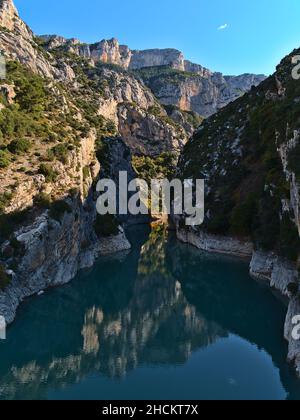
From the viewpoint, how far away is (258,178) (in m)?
56.3

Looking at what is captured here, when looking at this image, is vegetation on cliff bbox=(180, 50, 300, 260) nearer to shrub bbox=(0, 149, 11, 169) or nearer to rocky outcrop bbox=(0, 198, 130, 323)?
rocky outcrop bbox=(0, 198, 130, 323)

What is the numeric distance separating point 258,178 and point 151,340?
31.5 m

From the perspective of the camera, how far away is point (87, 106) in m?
87.3

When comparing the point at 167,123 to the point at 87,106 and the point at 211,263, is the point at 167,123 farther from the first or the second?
the point at 211,263

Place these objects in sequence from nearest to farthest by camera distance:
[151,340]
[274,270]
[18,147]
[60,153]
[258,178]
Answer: [151,340] < [274,270] < [18,147] < [60,153] < [258,178]

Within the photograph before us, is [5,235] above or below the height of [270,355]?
above

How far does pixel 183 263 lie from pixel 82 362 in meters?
30.0

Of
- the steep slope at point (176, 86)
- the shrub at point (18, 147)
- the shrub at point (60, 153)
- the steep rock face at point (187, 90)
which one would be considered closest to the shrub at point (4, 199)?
the shrub at point (18, 147)

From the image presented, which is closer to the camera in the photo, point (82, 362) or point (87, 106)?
point (82, 362)

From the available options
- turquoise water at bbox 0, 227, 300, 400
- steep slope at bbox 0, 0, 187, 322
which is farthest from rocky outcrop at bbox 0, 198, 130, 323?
turquoise water at bbox 0, 227, 300, 400

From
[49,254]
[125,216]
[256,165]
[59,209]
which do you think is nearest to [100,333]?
[49,254]

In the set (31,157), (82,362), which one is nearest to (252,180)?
(31,157)

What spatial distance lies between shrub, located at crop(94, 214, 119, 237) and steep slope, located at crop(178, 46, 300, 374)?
11150mm

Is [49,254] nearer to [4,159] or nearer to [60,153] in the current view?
[4,159]
